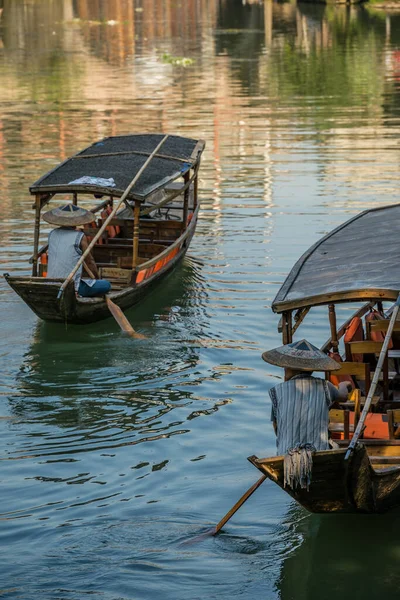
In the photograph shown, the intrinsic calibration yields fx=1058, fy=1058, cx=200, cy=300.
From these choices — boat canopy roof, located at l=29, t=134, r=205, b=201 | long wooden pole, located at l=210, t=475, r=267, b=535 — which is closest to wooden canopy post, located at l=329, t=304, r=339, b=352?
long wooden pole, located at l=210, t=475, r=267, b=535

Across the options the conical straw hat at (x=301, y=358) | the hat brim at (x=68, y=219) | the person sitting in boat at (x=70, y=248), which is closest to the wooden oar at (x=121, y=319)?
the person sitting in boat at (x=70, y=248)

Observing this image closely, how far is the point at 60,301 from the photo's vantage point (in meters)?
13.6

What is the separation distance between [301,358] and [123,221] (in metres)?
9.14

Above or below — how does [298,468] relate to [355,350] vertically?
below

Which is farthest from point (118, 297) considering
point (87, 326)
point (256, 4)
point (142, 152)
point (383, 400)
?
point (256, 4)

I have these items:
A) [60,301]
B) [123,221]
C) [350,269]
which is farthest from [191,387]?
[123,221]

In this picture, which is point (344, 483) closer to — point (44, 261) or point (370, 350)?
point (370, 350)

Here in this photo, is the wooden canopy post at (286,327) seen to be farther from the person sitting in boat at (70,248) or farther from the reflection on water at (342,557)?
the person sitting in boat at (70,248)


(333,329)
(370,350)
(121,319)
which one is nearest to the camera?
(370,350)

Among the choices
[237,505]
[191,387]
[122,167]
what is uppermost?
[122,167]

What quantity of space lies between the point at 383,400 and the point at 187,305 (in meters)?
6.08

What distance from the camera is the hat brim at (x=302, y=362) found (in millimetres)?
8312

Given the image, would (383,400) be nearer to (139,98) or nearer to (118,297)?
(118,297)

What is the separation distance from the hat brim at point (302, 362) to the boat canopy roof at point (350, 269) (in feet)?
3.23
